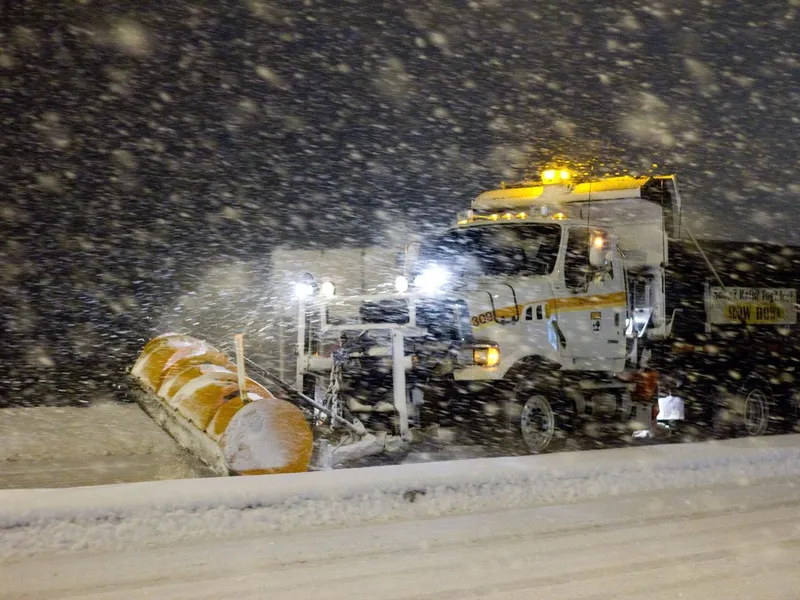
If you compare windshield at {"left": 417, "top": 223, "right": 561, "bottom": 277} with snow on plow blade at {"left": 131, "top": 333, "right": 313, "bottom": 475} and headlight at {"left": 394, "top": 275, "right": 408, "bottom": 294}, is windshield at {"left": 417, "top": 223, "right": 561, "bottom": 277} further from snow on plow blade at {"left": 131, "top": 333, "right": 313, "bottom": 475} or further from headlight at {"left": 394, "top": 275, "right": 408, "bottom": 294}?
snow on plow blade at {"left": 131, "top": 333, "right": 313, "bottom": 475}

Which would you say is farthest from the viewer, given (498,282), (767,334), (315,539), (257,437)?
(767,334)

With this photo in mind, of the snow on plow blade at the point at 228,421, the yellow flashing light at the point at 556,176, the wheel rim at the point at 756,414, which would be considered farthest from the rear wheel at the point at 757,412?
the snow on plow blade at the point at 228,421

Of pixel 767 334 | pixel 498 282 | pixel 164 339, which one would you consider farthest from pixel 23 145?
pixel 767 334

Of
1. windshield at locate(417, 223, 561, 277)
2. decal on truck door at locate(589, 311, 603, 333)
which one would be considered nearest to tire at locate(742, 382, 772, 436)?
decal on truck door at locate(589, 311, 603, 333)

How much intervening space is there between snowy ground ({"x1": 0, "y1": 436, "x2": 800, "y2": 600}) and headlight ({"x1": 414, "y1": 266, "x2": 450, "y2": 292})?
2.35 meters

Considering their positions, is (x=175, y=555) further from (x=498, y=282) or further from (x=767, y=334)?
(x=767, y=334)

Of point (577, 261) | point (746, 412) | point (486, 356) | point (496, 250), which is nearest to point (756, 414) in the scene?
point (746, 412)

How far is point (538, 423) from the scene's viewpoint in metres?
9.98

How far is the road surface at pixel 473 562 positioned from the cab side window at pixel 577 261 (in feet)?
12.6

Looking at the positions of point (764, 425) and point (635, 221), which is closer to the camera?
point (635, 221)

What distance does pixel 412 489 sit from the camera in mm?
6871

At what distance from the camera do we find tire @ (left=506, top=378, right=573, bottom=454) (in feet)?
31.5

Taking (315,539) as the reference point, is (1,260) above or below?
above

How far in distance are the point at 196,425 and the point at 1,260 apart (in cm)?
1181
